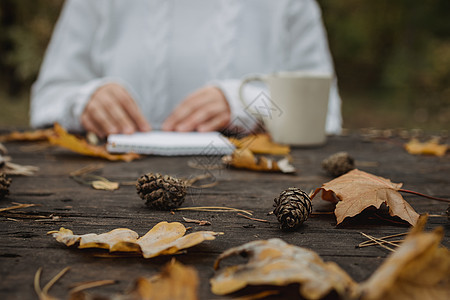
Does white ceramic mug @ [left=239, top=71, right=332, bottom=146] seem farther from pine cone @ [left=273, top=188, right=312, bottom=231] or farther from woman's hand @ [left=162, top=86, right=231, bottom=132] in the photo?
pine cone @ [left=273, top=188, right=312, bottom=231]

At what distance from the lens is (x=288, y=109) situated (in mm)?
1263

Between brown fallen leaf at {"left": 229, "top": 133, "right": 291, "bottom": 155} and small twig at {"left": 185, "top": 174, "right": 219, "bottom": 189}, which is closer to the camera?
small twig at {"left": 185, "top": 174, "right": 219, "bottom": 189}

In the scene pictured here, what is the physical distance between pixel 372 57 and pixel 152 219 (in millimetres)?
8224

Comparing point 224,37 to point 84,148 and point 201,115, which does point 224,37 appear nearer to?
point 201,115

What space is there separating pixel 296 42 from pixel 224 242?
1.90 meters

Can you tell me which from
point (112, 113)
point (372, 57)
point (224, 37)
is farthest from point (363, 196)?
point (372, 57)

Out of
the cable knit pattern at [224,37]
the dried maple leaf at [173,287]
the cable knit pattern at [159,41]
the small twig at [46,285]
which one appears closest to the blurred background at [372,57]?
the cable knit pattern at [159,41]

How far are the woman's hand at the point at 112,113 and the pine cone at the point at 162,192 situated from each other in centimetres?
72

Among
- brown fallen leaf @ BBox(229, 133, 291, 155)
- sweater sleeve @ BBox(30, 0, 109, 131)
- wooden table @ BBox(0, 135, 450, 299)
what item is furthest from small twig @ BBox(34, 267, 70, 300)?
sweater sleeve @ BBox(30, 0, 109, 131)

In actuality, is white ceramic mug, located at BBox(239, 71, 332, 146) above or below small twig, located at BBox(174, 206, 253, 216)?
above

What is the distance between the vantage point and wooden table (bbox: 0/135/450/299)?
0.40 m

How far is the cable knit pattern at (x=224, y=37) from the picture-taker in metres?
1.95

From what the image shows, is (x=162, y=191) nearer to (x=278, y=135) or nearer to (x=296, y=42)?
(x=278, y=135)

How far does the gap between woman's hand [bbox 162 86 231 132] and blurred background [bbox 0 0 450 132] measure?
15.4 ft
